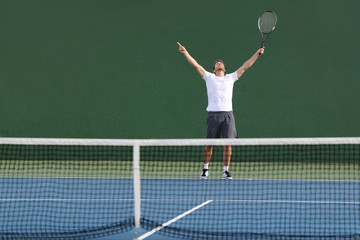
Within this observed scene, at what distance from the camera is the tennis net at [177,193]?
4.07m

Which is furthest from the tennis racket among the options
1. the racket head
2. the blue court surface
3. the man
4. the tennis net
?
the blue court surface

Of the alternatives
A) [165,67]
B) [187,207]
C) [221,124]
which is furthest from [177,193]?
[165,67]

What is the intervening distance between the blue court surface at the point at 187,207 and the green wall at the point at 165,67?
255cm

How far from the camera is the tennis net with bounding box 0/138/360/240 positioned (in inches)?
160

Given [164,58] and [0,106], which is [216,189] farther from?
[0,106]

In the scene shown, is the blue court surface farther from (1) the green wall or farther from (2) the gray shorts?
(1) the green wall

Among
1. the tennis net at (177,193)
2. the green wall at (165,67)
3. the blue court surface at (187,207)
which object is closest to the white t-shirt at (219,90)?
the tennis net at (177,193)

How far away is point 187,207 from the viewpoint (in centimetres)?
521

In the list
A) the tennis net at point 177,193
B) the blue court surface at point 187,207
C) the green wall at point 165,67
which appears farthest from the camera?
the green wall at point 165,67

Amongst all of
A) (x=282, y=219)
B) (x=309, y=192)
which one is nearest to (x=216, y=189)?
(x=309, y=192)

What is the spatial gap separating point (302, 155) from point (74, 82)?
159 inches

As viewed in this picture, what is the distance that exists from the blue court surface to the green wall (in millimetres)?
2553

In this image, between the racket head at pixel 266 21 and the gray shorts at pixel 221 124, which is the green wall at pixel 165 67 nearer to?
the racket head at pixel 266 21

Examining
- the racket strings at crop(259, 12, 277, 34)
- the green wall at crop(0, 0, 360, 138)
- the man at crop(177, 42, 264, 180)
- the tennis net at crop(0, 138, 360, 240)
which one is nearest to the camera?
the tennis net at crop(0, 138, 360, 240)
